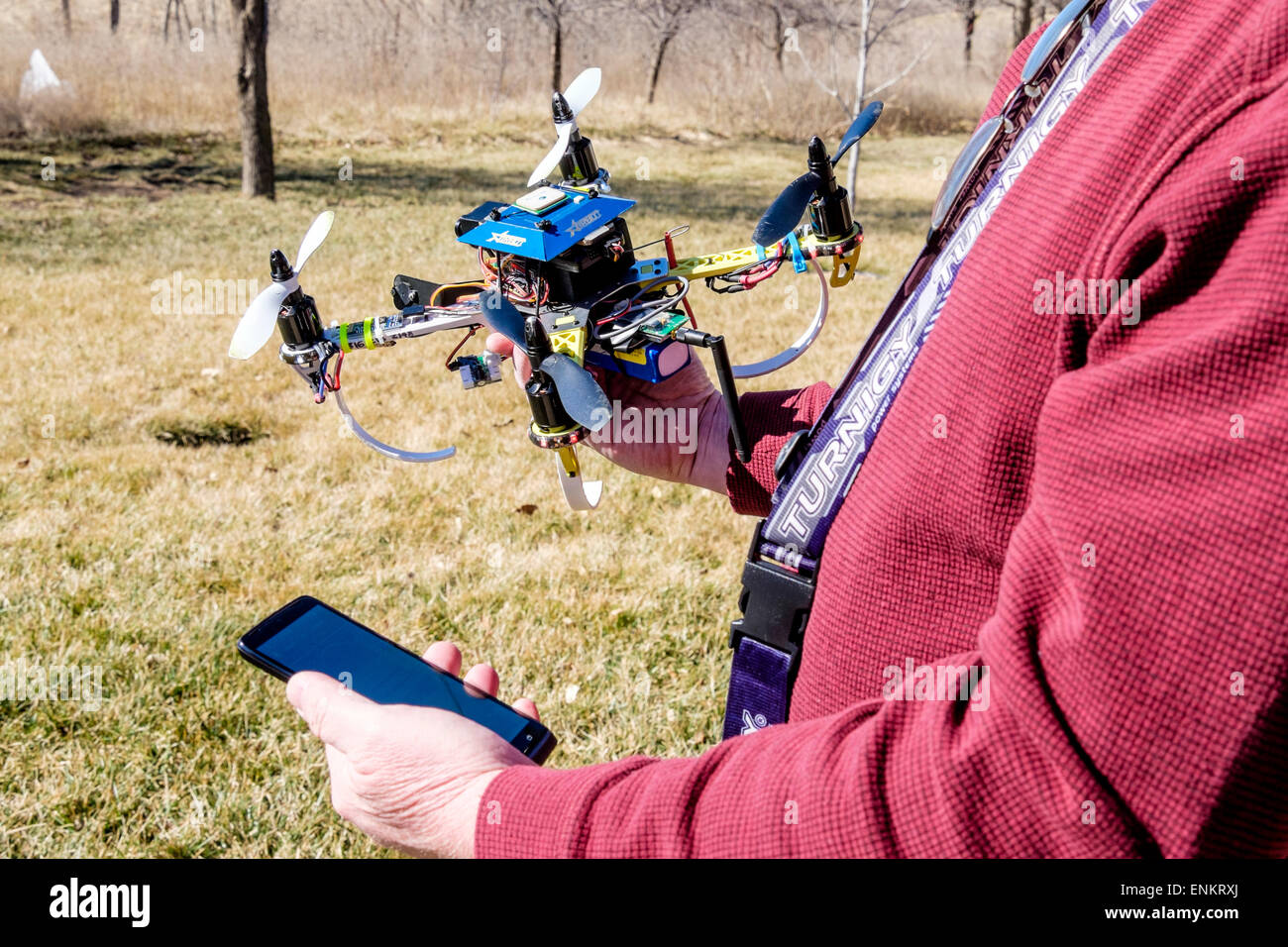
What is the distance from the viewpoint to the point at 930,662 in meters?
1.02

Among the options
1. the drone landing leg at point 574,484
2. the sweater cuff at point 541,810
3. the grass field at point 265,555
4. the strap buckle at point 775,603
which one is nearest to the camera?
the sweater cuff at point 541,810

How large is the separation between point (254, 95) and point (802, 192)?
35.1 ft

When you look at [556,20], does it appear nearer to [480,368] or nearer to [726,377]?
[480,368]

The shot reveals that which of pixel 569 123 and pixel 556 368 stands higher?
pixel 569 123

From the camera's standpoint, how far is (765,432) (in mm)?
1794

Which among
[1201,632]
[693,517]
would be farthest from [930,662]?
[693,517]

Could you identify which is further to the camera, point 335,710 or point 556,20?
point 556,20

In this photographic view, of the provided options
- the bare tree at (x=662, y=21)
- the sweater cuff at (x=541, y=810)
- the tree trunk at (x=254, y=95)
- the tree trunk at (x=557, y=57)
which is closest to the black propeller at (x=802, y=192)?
the sweater cuff at (x=541, y=810)

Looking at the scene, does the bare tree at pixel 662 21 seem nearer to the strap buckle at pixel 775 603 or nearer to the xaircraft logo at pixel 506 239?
the xaircraft logo at pixel 506 239

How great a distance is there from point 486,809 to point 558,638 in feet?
8.65

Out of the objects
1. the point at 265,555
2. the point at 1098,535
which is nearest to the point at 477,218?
the point at 1098,535

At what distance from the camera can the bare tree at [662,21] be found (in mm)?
21094
